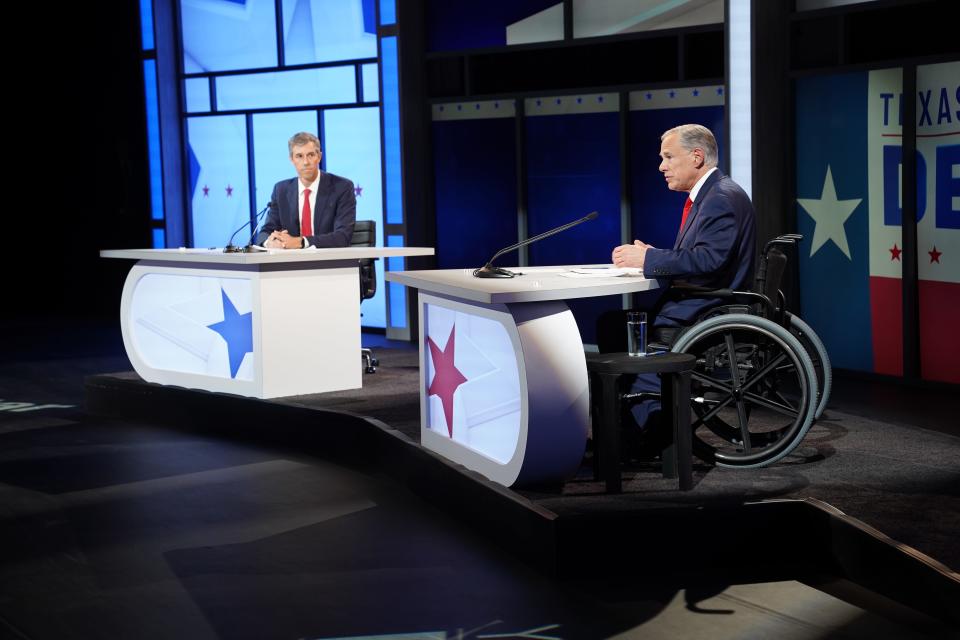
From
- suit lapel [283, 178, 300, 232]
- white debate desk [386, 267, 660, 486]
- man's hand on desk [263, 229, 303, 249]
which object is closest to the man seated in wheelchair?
white debate desk [386, 267, 660, 486]

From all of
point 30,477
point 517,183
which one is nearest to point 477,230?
point 517,183

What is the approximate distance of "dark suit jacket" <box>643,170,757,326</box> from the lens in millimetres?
4352

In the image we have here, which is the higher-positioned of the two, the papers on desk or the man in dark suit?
the man in dark suit

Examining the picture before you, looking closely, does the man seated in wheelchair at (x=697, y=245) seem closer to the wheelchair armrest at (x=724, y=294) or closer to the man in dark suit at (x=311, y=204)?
the wheelchair armrest at (x=724, y=294)

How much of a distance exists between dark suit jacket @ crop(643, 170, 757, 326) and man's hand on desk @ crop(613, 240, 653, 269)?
7cm

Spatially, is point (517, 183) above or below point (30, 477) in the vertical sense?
above

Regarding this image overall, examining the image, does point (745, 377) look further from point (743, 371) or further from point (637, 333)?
point (637, 333)

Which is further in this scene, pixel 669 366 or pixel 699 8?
pixel 699 8

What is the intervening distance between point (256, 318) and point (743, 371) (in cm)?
253

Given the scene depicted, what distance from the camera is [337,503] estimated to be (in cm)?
461

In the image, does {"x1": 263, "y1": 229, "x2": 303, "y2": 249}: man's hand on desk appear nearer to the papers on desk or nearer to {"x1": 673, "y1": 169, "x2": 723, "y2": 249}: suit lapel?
the papers on desk

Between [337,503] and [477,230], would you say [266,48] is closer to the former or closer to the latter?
[477,230]

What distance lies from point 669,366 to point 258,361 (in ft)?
8.35

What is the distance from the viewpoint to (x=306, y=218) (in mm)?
6758
